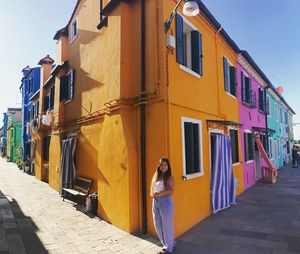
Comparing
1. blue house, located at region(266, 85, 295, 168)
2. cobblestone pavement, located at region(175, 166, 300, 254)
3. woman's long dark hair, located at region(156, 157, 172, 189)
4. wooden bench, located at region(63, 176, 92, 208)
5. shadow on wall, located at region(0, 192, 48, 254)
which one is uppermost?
blue house, located at region(266, 85, 295, 168)

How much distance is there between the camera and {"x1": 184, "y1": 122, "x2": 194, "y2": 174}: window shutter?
7.45m

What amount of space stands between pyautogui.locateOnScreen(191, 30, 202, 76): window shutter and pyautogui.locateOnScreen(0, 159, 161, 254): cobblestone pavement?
519 centimetres

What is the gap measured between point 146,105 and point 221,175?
12.9ft

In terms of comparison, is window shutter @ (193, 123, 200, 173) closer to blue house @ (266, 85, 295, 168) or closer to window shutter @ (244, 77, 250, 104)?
window shutter @ (244, 77, 250, 104)

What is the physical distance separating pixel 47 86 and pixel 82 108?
24.3 ft

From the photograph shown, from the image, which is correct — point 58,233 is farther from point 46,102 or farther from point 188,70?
point 46,102

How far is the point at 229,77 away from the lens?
11.6m

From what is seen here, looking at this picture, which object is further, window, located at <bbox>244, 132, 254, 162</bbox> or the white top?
window, located at <bbox>244, 132, 254, 162</bbox>

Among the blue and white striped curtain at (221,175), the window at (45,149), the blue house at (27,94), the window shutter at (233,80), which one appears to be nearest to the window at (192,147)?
the blue and white striped curtain at (221,175)

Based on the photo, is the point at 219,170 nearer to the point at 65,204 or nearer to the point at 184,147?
the point at 184,147

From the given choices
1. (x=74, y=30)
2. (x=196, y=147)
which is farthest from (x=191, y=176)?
(x=74, y=30)

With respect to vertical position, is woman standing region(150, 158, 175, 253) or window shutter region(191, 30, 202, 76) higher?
window shutter region(191, 30, 202, 76)

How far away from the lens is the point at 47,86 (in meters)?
16.8

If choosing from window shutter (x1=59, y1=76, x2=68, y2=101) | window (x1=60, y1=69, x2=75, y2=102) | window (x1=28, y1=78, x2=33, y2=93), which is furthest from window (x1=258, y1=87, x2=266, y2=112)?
Result: window (x1=28, y1=78, x2=33, y2=93)
